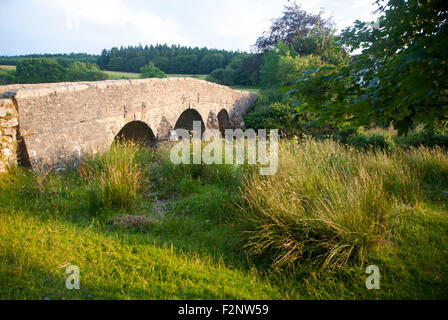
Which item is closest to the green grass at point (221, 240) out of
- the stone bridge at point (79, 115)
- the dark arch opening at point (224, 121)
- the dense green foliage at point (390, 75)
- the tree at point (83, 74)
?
the stone bridge at point (79, 115)

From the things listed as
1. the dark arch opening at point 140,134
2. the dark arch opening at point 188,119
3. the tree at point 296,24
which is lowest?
the dark arch opening at point 140,134

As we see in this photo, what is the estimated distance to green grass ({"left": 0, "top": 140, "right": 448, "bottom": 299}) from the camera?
298cm

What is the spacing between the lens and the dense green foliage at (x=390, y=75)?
1.95 meters

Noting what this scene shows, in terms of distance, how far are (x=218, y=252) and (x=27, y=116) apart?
14.3ft

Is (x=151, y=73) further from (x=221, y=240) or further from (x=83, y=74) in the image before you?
(x=221, y=240)

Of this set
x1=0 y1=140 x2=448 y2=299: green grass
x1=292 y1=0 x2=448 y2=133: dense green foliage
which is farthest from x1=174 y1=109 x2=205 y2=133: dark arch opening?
x1=292 y1=0 x2=448 y2=133: dense green foliage

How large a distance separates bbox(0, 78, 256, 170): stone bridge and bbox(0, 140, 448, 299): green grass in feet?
1.88

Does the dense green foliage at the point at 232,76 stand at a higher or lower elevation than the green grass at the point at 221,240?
higher

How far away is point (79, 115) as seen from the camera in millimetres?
6430

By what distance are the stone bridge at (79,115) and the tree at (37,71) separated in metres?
28.0

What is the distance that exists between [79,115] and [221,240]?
4446 mm

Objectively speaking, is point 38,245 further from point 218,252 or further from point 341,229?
point 341,229

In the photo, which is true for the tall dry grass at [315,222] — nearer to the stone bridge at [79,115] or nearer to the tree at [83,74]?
the stone bridge at [79,115]
